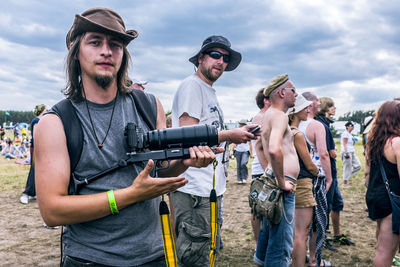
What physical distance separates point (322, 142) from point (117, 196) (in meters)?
3.91

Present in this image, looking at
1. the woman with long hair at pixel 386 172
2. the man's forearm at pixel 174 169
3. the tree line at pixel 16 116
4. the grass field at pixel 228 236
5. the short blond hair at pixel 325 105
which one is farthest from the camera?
the tree line at pixel 16 116

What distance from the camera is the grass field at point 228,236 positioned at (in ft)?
15.9

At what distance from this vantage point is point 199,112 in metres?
3.19

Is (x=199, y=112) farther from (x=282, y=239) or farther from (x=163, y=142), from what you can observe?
(x=163, y=142)

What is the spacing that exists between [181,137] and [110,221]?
531mm

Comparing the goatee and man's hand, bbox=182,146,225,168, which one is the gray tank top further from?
man's hand, bbox=182,146,225,168

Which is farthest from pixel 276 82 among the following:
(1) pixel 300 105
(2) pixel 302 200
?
(2) pixel 302 200

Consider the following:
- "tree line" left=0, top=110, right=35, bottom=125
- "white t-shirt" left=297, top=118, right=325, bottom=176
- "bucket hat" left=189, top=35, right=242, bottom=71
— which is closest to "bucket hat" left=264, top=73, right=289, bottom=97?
"bucket hat" left=189, top=35, right=242, bottom=71

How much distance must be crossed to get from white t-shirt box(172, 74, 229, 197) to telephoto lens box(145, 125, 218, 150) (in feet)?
4.90

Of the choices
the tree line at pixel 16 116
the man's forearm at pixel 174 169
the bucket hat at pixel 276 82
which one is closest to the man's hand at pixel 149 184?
the man's forearm at pixel 174 169

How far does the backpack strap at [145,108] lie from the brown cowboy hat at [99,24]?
304mm

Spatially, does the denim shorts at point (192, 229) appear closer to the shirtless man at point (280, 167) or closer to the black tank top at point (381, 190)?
the shirtless man at point (280, 167)

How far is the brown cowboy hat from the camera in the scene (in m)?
1.60

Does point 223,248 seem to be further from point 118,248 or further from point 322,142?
point 118,248
